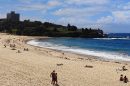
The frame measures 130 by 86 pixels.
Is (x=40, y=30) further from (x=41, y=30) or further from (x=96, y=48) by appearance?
(x=96, y=48)

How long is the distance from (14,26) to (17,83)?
164 metres

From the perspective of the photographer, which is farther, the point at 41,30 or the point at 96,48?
the point at 41,30

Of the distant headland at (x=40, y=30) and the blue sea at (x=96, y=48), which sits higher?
the distant headland at (x=40, y=30)

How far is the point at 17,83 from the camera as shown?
22078 mm

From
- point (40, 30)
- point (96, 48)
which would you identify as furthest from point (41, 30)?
point (96, 48)

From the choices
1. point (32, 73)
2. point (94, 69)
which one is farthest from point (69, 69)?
point (32, 73)

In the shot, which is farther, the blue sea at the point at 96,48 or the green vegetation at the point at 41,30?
the green vegetation at the point at 41,30

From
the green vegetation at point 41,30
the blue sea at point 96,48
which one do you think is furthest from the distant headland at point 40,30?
the blue sea at point 96,48

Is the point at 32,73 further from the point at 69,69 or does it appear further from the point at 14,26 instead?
the point at 14,26

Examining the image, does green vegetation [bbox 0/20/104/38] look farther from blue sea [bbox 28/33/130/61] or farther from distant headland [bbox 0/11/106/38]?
blue sea [bbox 28/33/130/61]

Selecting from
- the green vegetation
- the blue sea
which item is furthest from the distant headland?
the blue sea

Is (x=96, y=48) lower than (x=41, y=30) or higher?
lower

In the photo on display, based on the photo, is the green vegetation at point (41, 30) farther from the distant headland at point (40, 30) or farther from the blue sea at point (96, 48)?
the blue sea at point (96, 48)

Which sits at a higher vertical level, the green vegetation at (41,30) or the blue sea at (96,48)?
the green vegetation at (41,30)
